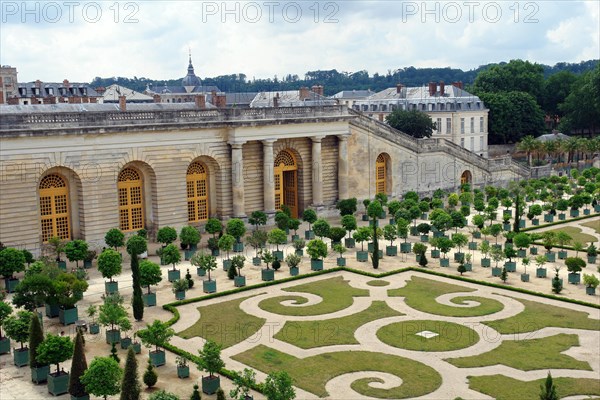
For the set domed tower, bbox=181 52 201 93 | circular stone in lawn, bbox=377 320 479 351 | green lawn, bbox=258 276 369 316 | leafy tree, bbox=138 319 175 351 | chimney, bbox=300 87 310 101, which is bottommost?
circular stone in lawn, bbox=377 320 479 351

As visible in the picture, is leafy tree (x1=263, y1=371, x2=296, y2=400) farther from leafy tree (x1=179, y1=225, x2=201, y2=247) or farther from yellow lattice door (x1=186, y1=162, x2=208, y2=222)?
yellow lattice door (x1=186, y1=162, x2=208, y2=222)

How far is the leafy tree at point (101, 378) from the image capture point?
926 inches

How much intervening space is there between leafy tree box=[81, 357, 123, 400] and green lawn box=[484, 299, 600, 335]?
16681mm

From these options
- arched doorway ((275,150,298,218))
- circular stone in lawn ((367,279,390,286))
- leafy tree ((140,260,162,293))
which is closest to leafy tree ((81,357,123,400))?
leafy tree ((140,260,162,293))

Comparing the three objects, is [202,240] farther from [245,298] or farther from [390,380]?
[390,380]

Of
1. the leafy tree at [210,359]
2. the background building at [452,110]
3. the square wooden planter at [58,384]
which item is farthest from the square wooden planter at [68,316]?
the background building at [452,110]

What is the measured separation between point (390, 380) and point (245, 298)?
12.7 m

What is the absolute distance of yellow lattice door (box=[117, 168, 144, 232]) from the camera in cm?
5028

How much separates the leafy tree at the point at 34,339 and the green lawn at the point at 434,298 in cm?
1732

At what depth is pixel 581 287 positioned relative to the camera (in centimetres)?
3897

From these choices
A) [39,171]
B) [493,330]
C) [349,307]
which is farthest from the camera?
[39,171]

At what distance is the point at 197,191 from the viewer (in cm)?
5462

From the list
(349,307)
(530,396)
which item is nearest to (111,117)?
(349,307)

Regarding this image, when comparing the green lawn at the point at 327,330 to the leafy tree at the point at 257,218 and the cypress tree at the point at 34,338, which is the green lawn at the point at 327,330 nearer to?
the cypress tree at the point at 34,338
